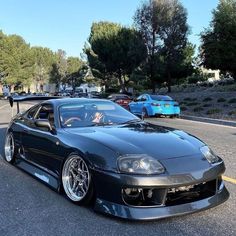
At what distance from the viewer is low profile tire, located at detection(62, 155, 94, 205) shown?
5.29 m

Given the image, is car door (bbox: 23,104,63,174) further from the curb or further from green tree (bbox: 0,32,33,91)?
green tree (bbox: 0,32,33,91)

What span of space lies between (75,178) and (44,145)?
3.46 ft

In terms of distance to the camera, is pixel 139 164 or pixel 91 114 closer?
pixel 139 164

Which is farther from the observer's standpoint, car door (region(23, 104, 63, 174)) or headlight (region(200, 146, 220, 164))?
car door (region(23, 104, 63, 174))

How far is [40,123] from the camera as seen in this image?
643 centimetres

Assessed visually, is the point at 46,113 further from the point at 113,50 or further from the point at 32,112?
the point at 113,50

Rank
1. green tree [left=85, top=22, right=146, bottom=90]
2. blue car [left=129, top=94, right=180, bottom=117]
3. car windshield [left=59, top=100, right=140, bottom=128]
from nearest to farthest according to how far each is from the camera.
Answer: car windshield [left=59, top=100, right=140, bottom=128] < blue car [left=129, top=94, right=180, bottom=117] < green tree [left=85, top=22, right=146, bottom=90]

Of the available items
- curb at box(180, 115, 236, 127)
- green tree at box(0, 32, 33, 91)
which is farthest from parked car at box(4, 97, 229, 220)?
green tree at box(0, 32, 33, 91)

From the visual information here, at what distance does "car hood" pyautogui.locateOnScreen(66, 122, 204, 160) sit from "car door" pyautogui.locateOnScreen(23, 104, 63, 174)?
0.31m

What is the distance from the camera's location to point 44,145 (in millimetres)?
6414

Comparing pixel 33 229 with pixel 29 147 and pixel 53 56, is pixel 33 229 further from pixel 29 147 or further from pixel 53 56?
pixel 53 56

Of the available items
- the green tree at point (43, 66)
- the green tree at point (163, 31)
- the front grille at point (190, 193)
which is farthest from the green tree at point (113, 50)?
the green tree at point (43, 66)

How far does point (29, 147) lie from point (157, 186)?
9.80 ft

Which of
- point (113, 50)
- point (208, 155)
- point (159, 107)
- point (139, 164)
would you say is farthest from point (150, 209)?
point (113, 50)
